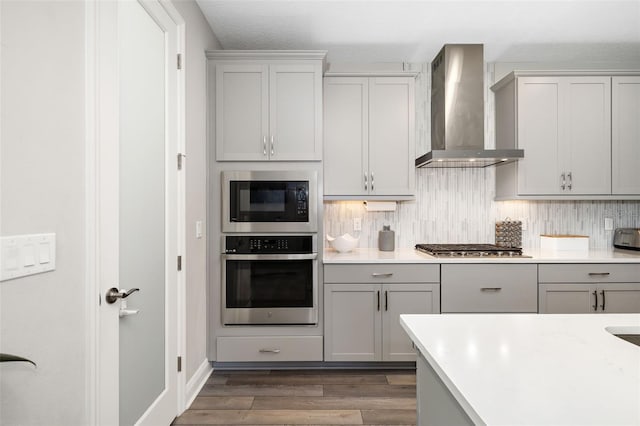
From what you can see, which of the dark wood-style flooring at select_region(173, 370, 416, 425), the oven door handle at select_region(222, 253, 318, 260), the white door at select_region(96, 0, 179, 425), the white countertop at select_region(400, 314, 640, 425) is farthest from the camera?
the oven door handle at select_region(222, 253, 318, 260)

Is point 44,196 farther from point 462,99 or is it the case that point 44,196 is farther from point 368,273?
point 462,99

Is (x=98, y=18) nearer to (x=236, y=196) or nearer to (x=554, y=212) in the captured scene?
(x=236, y=196)

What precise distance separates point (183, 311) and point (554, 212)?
3311 millimetres

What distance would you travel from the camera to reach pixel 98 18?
4.43ft

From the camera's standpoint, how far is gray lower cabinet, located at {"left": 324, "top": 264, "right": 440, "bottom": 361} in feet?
9.23

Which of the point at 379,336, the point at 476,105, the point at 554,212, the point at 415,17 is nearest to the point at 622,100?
the point at 554,212

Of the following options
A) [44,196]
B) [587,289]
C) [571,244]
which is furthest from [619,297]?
[44,196]

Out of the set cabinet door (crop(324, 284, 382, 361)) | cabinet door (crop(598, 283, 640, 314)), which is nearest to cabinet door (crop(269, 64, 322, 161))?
cabinet door (crop(324, 284, 382, 361))

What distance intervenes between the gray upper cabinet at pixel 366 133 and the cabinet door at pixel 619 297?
5.47 feet

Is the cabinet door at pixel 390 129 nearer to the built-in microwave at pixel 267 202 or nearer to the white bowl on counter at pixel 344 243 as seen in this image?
the white bowl on counter at pixel 344 243

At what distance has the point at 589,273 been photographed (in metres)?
2.79

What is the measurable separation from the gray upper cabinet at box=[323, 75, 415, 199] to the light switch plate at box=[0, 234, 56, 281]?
2140 millimetres

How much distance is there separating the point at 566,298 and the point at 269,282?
223 cm

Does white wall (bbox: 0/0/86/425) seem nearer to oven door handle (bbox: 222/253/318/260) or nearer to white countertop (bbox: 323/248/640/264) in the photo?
oven door handle (bbox: 222/253/318/260)
